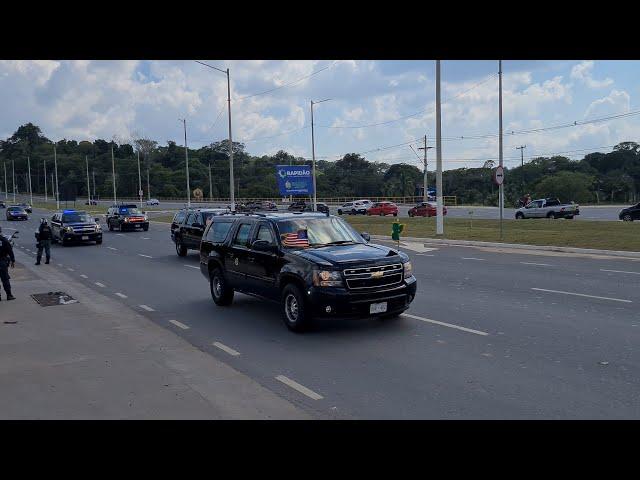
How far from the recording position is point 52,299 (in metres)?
12.9

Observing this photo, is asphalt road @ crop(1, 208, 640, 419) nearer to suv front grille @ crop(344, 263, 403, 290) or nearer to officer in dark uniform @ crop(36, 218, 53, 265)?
suv front grille @ crop(344, 263, 403, 290)

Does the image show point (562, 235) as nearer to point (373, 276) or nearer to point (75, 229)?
point (373, 276)

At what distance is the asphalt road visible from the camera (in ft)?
19.3

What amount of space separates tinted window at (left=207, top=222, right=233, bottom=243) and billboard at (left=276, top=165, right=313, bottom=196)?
3659 cm

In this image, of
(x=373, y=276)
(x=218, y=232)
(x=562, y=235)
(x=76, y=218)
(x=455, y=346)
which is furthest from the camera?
(x=76, y=218)

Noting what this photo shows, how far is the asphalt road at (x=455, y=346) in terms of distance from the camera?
5891mm

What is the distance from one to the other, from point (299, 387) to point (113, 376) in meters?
2.35

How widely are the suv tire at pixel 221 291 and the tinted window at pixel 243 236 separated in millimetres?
962

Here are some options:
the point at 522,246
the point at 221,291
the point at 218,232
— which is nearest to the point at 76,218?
the point at 218,232

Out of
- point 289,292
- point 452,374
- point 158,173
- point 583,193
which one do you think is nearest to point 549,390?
point 452,374

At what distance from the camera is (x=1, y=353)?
8.12 metres

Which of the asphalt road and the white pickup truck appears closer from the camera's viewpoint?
the asphalt road

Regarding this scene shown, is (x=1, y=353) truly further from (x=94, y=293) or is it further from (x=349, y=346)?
(x=94, y=293)

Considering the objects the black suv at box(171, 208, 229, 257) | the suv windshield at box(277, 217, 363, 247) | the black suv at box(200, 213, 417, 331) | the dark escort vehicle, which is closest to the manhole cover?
the black suv at box(200, 213, 417, 331)
